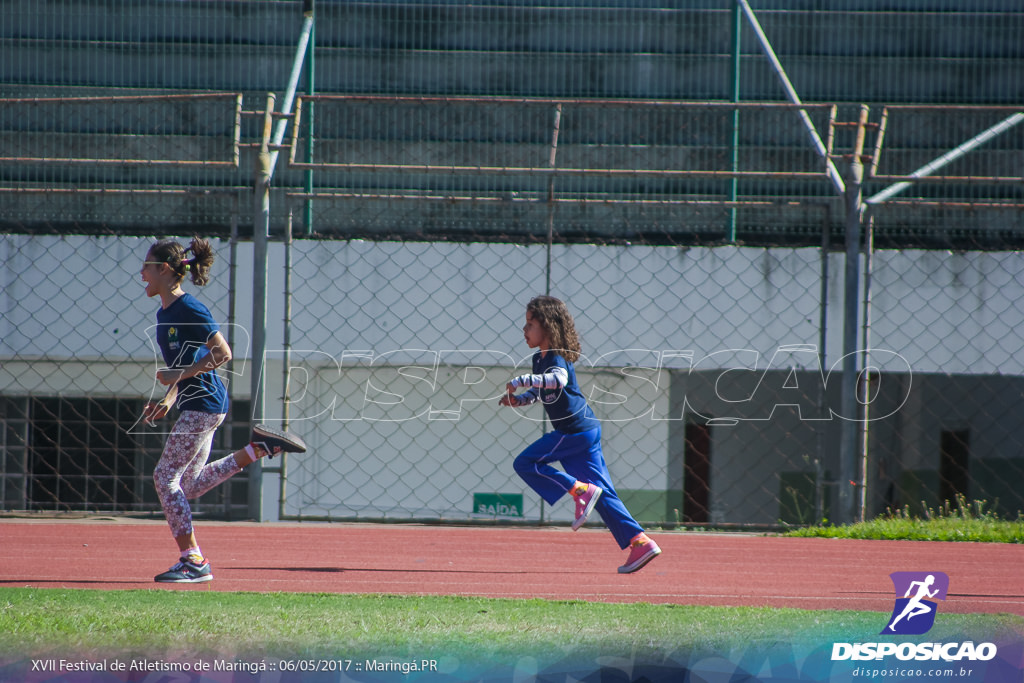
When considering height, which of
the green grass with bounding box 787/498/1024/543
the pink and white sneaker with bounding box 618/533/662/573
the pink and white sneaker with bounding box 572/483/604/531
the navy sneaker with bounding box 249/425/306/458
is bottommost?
the green grass with bounding box 787/498/1024/543

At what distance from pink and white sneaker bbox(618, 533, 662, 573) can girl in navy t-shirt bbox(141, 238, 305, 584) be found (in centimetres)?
186

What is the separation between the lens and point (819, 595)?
15.4 feet

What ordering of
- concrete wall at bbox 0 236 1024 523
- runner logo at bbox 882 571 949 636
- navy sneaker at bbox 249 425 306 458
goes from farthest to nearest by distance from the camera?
concrete wall at bbox 0 236 1024 523
navy sneaker at bbox 249 425 306 458
runner logo at bbox 882 571 949 636

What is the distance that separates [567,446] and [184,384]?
1704mm

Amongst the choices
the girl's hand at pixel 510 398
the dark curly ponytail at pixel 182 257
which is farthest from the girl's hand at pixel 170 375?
the girl's hand at pixel 510 398

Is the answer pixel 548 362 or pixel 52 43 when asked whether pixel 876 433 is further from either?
pixel 52 43

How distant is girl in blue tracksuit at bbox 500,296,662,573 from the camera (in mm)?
4684

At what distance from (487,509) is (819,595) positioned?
10.8 ft

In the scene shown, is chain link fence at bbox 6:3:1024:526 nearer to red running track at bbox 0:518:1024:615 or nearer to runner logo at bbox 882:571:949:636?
red running track at bbox 0:518:1024:615

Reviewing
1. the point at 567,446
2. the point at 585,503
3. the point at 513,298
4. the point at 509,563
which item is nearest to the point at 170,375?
the point at 567,446

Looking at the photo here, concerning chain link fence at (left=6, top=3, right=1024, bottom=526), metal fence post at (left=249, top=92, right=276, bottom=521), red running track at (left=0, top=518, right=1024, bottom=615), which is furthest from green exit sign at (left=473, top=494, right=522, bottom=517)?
metal fence post at (left=249, top=92, right=276, bottom=521)

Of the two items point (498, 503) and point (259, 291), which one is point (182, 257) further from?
point (498, 503)

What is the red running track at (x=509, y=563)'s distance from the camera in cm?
463

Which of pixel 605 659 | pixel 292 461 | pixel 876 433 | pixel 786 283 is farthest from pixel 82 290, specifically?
pixel 876 433
